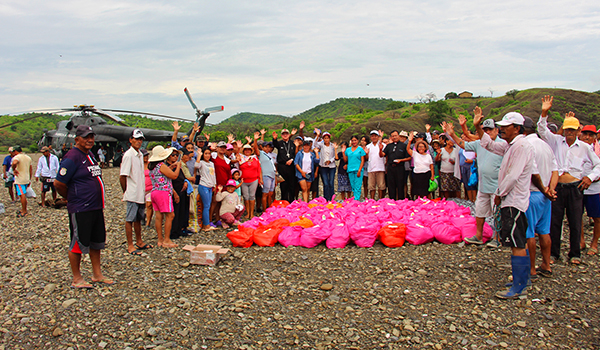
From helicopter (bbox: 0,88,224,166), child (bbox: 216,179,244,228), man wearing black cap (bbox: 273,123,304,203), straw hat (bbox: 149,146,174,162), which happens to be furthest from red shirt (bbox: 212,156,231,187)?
helicopter (bbox: 0,88,224,166)

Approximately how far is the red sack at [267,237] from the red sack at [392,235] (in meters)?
1.70

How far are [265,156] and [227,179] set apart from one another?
1.23 m

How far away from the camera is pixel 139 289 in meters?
4.36

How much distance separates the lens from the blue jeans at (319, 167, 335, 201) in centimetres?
919

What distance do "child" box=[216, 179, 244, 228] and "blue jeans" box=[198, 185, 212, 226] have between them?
306 millimetres

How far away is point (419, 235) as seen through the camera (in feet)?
18.5

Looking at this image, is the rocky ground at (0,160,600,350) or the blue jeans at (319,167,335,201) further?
the blue jeans at (319,167,335,201)

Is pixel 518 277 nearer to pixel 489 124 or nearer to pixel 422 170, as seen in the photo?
pixel 489 124

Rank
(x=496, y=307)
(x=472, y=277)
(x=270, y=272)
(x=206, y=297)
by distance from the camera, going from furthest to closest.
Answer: (x=270, y=272), (x=472, y=277), (x=206, y=297), (x=496, y=307)

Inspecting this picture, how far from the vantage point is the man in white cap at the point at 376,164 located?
9125 mm

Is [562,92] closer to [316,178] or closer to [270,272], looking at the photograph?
[316,178]

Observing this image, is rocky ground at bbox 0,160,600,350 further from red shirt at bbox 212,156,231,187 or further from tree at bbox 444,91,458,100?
tree at bbox 444,91,458,100

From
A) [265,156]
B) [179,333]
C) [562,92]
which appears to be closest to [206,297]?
[179,333]

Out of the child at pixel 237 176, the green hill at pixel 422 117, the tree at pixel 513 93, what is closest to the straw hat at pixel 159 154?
the child at pixel 237 176
